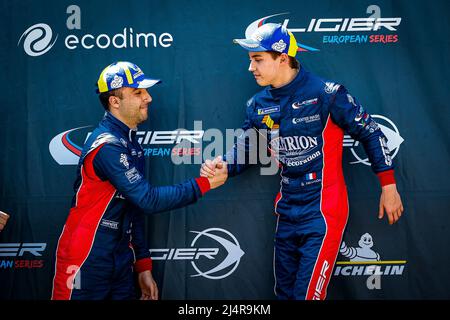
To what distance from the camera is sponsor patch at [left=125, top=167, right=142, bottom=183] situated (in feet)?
10.2

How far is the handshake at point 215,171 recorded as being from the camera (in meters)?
3.35

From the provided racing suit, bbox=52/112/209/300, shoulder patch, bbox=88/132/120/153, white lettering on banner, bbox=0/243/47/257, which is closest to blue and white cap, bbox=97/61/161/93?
racing suit, bbox=52/112/209/300

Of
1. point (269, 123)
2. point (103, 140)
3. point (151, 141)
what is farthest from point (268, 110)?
point (103, 140)

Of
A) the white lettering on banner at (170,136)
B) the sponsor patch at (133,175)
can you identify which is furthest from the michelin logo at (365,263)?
the sponsor patch at (133,175)

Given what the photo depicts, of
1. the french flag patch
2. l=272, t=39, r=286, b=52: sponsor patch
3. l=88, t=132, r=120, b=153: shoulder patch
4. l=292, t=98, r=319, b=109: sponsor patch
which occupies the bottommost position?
the french flag patch

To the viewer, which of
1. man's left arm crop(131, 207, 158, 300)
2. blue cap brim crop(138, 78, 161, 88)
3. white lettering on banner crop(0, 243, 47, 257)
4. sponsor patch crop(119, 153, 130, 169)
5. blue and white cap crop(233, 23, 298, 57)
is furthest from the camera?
white lettering on banner crop(0, 243, 47, 257)

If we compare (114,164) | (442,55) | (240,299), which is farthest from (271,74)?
(240,299)

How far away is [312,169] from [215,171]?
0.61 metres

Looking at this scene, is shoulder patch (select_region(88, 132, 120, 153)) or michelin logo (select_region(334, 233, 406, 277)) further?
michelin logo (select_region(334, 233, 406, 277))

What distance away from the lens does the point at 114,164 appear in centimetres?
307

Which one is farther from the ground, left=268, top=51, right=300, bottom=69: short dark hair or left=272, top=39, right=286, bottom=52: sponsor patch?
left=272, top=39, right=286, bottom=52: sponsor patch

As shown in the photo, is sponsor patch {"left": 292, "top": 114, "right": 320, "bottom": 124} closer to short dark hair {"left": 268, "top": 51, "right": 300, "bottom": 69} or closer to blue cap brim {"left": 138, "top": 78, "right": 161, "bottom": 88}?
short dark hair {"left": 268, "top": 51, "right": 300, "bottom": 69}

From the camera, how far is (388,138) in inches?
148

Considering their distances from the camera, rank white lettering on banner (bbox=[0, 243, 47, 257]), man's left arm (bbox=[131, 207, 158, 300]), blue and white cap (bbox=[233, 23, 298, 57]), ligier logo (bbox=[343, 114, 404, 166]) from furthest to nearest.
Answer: white lettering on banner (bbox=[0, 243, 47, 257]) < ligier logo (bbox=[343, 114, 404, 166]) < man's left arm (bbox=[131, 207, 158, 300]) < blue and white cap (bbox=[233, 23, 298, 57])
